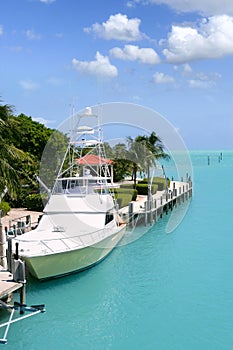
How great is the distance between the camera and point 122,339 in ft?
46.9

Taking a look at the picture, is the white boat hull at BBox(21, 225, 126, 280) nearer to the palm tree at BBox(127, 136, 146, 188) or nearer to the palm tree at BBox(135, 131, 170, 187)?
the palm tree at BBox(127, 136, 146, 188)

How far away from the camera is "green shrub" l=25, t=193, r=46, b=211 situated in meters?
31.0

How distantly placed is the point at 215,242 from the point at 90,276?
10.4 m

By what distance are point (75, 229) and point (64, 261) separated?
8.27ft

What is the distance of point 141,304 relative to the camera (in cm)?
1697

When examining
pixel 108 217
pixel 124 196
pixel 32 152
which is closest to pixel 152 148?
pixel 124 196

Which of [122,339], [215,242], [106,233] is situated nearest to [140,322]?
[122,339]

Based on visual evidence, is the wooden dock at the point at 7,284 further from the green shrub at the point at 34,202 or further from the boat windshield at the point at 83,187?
the green shrub at the point at 34,202

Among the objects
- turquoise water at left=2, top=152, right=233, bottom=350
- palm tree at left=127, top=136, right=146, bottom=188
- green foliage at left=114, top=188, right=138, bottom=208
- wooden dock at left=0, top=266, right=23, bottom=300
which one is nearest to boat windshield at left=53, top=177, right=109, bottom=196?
turquoise water at left=2, top=152, right=233, bottom=350

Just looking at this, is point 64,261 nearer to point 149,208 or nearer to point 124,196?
point 149,208

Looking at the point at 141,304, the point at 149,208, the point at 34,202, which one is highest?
the point at 34,202

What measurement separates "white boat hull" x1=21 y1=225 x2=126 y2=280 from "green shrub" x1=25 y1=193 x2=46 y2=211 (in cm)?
1129

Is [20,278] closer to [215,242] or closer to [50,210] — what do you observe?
[50,210]

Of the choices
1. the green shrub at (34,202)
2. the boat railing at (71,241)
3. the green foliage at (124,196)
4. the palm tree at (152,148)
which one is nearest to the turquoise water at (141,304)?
the boat railing at (71,241)
